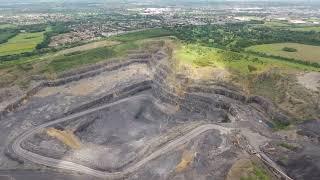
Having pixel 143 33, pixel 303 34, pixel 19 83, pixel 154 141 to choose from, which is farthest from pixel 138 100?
pixel 303 34

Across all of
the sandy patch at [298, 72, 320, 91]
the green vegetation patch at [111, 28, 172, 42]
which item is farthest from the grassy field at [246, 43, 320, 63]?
the green vegetation patch at [111, 28, 172, 42]

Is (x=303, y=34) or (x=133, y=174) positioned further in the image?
(x=303, y=34)

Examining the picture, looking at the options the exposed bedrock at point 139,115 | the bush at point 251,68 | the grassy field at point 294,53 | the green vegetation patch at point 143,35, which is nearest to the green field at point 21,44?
the green vegetation patch at point 143,35

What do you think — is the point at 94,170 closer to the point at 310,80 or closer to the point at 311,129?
the point at 311,129

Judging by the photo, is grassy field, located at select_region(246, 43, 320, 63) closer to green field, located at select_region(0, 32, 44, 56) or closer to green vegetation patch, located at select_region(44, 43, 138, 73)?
green vegetation patch, located at select_region(44, 43, 138, 73)

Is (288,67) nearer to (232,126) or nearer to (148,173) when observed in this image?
(232,126)

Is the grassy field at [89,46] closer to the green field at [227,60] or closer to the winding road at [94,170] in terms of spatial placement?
the green field at [227,60]
